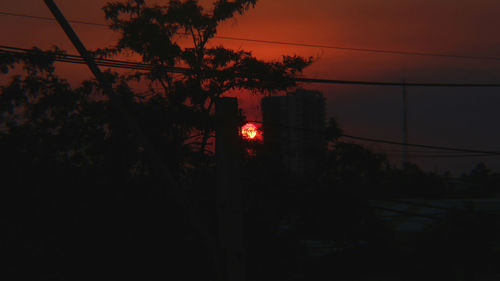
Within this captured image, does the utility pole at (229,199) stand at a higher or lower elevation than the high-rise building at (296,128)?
lower

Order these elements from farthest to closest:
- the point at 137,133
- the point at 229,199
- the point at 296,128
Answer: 1. the point at 296,128
2. the point at 229,199
3. the point at 137,133

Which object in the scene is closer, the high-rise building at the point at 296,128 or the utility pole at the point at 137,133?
the utility pole at the point at 137,133

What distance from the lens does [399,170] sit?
75.0 ft

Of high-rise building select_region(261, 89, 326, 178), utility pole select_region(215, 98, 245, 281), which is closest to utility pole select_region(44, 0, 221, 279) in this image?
utility pole select_region(215, 98, 245, 281)

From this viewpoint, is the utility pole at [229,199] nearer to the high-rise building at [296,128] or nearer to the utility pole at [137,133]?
the utility pole at [137,133]

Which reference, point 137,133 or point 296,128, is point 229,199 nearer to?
point 137,133

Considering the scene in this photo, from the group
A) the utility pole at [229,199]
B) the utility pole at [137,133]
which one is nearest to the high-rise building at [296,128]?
the utility pole at [229,199]

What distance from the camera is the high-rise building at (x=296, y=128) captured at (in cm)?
1563

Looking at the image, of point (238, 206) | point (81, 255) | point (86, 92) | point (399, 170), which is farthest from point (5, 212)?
point (399, 170)

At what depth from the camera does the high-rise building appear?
15633 millimetres

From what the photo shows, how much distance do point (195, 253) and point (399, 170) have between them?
15.4 meters

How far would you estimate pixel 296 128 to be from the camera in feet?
50.8

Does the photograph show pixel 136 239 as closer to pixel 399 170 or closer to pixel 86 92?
pixel 86 92

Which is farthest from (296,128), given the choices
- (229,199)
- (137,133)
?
(137,133)
